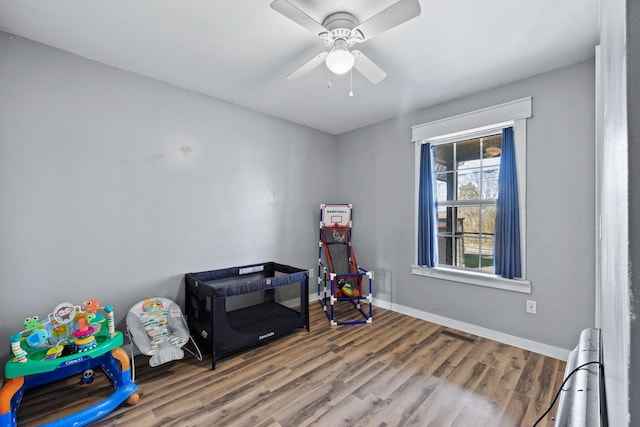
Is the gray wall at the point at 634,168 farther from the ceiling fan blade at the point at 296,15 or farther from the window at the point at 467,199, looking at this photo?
the window at the point at 467,199

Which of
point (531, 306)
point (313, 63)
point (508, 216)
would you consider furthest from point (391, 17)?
point (531, 306)

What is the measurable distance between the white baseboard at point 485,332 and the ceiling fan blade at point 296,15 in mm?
3042

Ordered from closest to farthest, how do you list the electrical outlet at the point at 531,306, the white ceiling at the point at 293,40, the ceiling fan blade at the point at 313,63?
the white ceiling at the point at 293,40 → the ceiling fan blade at the point at 313,63 → the electrical outlet at the point at 531,306

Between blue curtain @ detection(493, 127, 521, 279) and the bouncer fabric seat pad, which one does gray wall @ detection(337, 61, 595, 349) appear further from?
the bouncer fabric seat pad

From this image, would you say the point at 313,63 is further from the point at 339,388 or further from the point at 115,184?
the point at 339,388

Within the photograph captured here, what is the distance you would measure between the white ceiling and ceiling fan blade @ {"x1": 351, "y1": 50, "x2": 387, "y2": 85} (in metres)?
0.20

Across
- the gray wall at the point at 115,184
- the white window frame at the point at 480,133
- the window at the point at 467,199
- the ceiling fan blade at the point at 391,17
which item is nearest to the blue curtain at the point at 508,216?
the white window frame at the point at 480,133

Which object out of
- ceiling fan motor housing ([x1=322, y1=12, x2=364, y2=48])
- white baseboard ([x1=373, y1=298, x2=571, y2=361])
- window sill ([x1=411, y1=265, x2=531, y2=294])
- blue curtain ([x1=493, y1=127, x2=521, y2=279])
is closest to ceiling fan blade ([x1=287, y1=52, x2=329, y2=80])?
ceiling fan motor housing ([x1=322, y1=12, x2=364, y2=48])

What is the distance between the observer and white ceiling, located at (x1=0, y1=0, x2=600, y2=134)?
1859mm

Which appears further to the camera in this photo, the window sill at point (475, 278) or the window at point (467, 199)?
the window at point (467, 199)

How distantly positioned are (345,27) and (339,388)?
2.49m

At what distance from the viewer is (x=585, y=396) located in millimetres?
605

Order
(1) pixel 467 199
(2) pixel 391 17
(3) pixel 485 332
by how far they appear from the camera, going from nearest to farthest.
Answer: (2) pixel 391 17, (3) pixel 485 332, (1) pixel 467 199

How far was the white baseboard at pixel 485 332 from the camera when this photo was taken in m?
2.58
